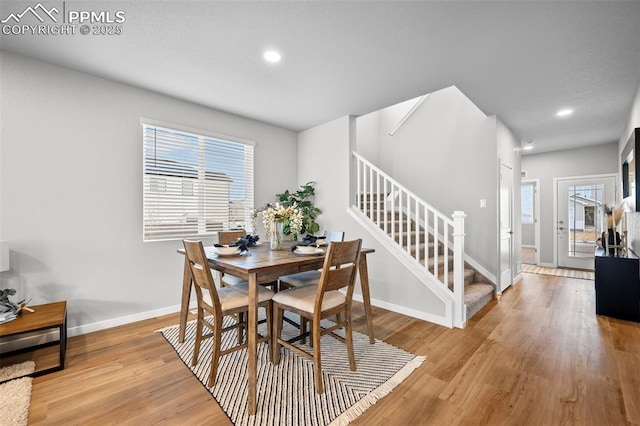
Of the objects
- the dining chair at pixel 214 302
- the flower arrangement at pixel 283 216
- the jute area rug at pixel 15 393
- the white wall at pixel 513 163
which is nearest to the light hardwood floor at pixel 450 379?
the jute area rug at pixel 15 393

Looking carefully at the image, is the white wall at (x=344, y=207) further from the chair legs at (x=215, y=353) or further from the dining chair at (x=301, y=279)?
the chair legs at (x=215, y=353)

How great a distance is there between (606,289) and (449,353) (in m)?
2.38

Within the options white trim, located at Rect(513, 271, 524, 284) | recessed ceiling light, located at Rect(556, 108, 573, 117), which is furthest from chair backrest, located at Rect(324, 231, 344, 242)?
white trim, located at Rect(513, 271, 524, 284)

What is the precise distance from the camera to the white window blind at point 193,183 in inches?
124

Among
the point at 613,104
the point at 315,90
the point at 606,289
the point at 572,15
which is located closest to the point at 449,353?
the point at 606,289

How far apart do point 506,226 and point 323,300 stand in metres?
3.57

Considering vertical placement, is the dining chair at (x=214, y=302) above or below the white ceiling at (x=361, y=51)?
below

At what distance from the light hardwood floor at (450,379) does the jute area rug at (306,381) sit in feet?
0.28

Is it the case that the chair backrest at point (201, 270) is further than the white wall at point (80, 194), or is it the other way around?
the white wall at point (80, 194)

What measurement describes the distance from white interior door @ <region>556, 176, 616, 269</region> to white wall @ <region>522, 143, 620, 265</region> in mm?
140

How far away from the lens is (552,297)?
155 inches

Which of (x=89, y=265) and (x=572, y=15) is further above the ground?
(x=572, y=15)

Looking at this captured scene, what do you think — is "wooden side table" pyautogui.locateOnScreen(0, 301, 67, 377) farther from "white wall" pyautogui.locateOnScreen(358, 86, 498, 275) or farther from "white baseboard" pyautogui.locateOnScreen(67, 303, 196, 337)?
"white wall" pyautogui.locateOnScreen(358, 86, 498, 275)

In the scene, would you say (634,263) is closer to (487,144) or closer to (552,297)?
(552,297)
